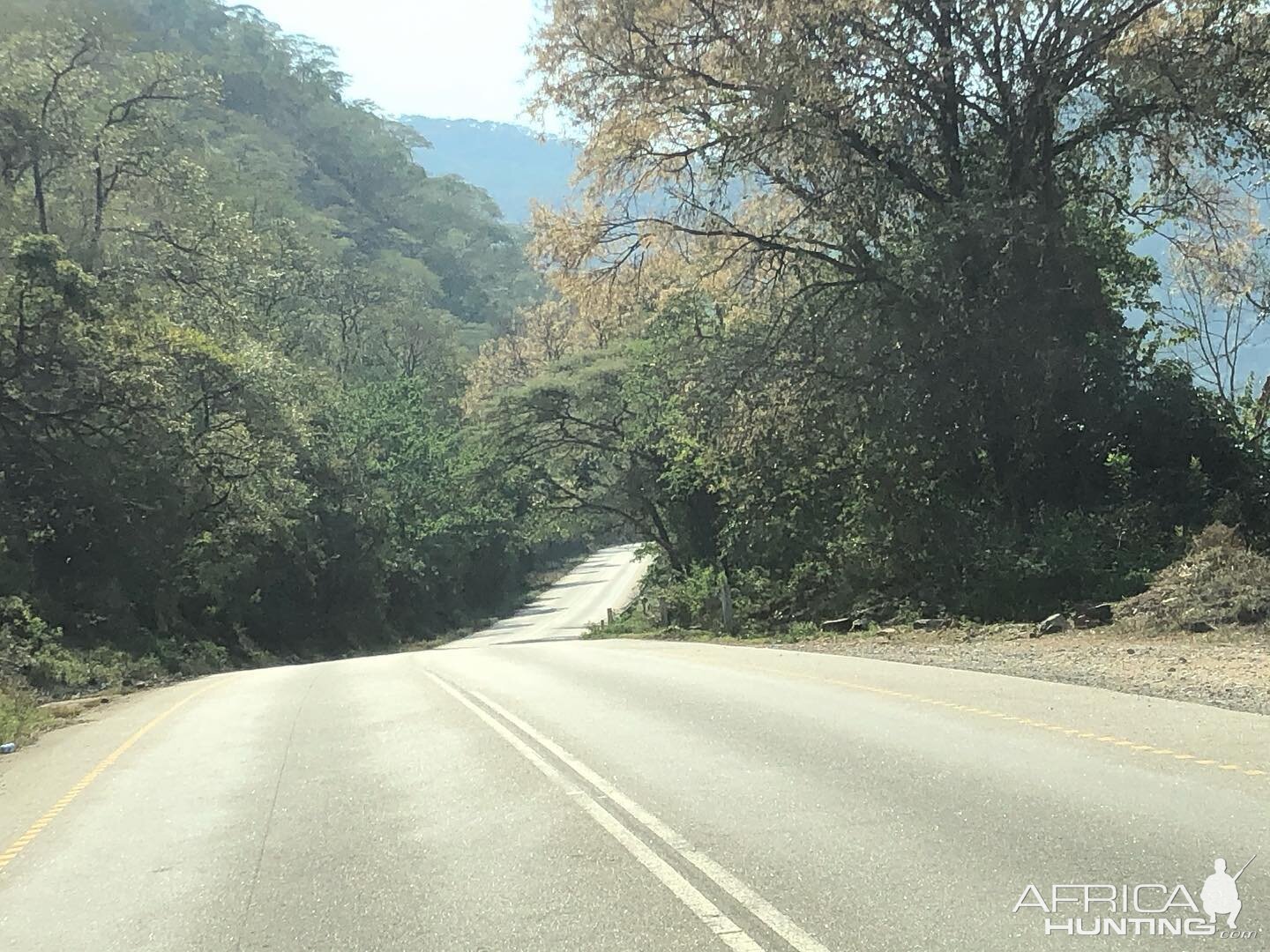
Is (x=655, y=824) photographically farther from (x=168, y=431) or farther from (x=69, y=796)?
(x=168, y=431)

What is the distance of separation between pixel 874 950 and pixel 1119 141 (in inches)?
848

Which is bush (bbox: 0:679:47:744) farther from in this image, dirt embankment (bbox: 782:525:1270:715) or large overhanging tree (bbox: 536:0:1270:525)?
large overhanging tree (bbox: 536:0:1270:525)

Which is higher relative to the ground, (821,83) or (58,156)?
(58,156)

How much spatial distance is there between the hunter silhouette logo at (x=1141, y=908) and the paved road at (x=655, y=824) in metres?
0.05

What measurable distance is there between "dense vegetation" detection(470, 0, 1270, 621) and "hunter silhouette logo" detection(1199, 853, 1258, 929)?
14539mm

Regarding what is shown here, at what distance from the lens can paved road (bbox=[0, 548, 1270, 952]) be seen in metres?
A: 4.93

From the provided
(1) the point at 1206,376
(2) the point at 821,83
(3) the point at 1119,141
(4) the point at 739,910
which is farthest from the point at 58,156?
(4) the point at 739,910

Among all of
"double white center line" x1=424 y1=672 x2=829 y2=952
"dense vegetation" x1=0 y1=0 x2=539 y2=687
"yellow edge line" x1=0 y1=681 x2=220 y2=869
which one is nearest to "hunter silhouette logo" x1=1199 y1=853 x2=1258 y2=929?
"double white center line" x1=424 y1=672 x2=829 y2=952

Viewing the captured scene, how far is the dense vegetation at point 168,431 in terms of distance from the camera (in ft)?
86.3

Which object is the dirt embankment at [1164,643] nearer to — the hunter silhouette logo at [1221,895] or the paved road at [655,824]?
the paved road at [655,824]

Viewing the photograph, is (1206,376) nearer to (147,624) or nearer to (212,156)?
(147,624)

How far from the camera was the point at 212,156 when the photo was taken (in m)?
60.5

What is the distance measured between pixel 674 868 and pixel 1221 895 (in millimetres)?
2497

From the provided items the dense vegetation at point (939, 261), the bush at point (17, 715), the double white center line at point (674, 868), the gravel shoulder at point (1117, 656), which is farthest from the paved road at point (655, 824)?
the dense vegetation at point (939, 261)
